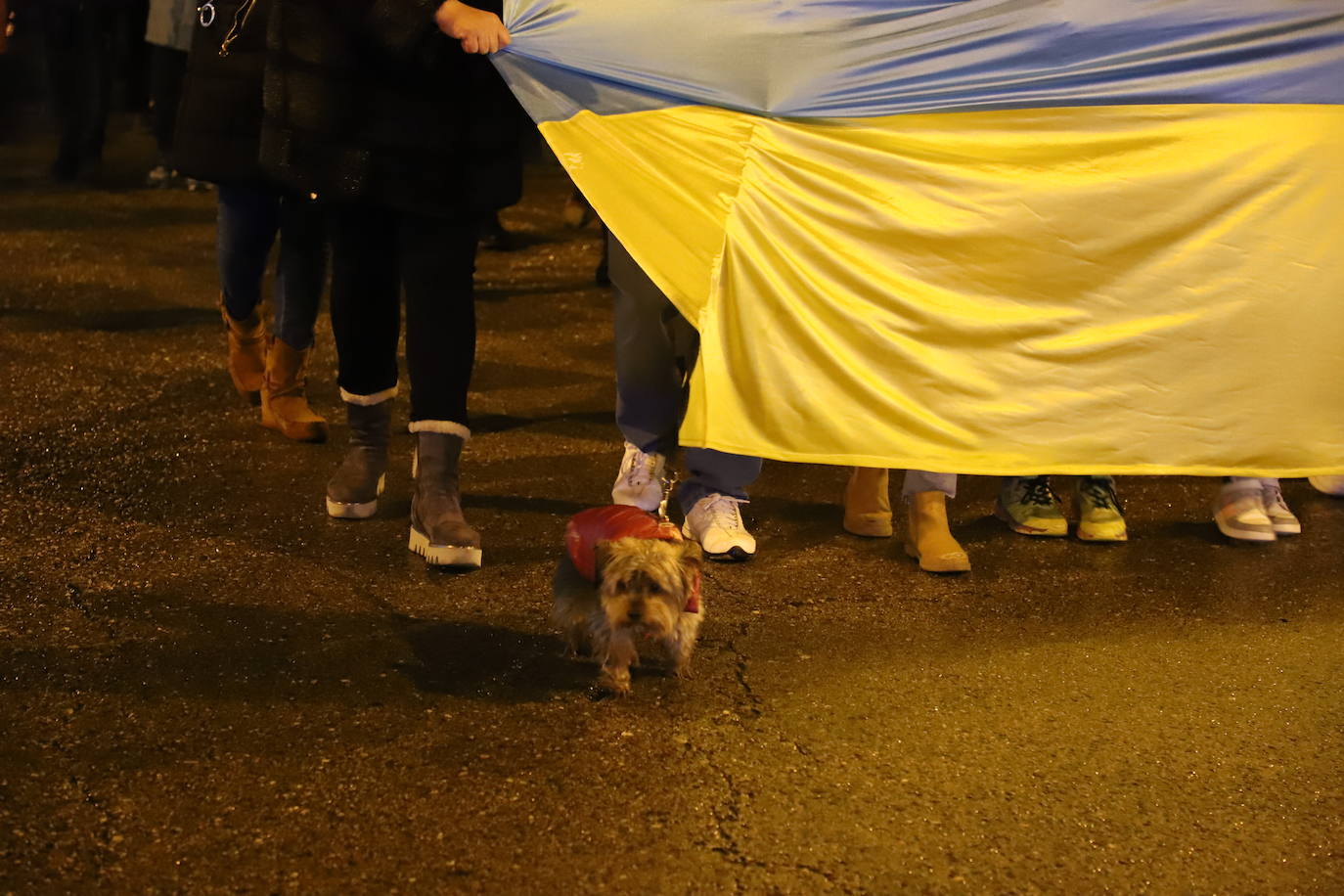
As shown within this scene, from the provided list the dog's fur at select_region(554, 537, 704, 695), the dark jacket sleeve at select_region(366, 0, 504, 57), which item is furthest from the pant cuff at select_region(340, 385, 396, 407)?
the dog's fur at select_region(554, 537, 704, 695)

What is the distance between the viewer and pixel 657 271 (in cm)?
384

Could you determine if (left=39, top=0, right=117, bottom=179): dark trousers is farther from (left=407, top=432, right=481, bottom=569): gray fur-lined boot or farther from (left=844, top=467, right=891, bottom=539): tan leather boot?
(left=844, top=467, right=891, bottom=539): tan leather boot

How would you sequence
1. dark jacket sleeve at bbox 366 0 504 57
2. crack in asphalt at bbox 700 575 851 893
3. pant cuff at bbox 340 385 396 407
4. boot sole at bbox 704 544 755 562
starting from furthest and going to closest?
pant cuff at bbox 340 385 396 407
boot sole at bbox 704 544 755 562
dark jacket sleeve at bbox 366 0 504 57
crack in asphalt at bbox 700 575 851 893

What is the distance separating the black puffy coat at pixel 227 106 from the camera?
14.5 ft

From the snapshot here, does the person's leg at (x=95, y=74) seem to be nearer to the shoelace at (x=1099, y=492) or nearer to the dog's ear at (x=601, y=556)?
the shoelace at (x=1099, y=492)

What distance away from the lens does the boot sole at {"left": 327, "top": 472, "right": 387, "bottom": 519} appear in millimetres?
4352

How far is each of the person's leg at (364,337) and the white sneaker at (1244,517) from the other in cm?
250

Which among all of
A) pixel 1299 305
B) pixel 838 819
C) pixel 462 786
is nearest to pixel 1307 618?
pixel 1299 305

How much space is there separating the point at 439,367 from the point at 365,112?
0.67 meters

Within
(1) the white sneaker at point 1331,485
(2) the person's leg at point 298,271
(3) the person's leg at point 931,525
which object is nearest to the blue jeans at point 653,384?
(3) the person's leg at point 931,525

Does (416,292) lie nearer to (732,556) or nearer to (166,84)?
(732,556)

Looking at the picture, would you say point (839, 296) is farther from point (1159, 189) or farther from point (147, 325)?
Answer: point (147, 325)

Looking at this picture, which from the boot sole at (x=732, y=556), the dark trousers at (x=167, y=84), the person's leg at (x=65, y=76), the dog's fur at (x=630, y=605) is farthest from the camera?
the person's leg at (x=65, y=76)

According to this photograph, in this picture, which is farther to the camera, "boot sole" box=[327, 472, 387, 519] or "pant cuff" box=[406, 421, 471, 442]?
"boot sole" box=[327, 472, 387, 519]
